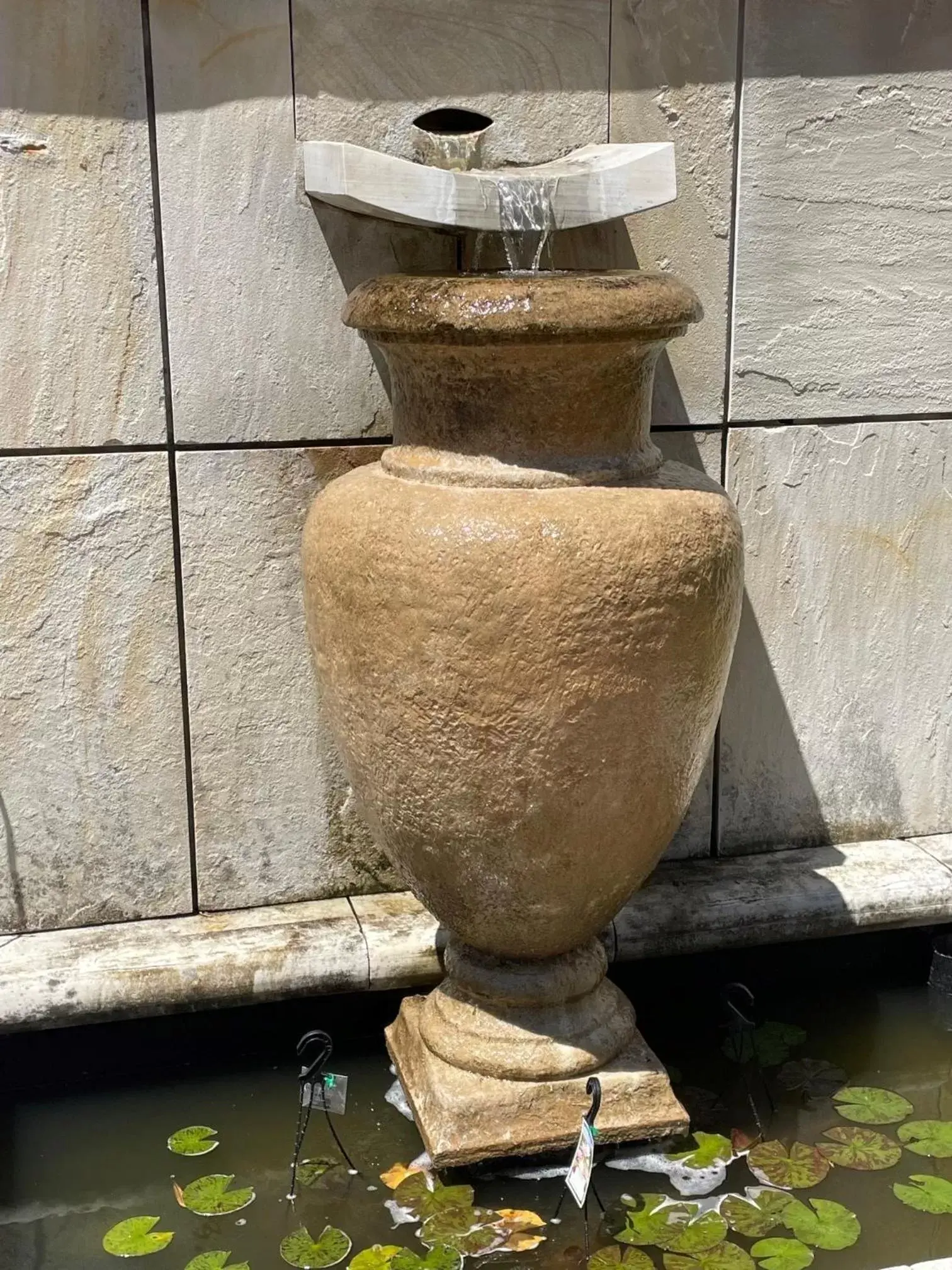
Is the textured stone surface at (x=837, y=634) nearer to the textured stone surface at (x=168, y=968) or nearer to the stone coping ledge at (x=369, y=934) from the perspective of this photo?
the stone coping ledge at (x=369, y=934)

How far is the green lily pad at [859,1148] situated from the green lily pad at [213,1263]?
3.83ft

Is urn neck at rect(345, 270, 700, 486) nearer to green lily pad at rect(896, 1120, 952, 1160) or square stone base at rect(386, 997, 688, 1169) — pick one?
square stone base at rect(386, 997, 688, 1169)

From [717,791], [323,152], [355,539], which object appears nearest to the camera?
[355,539]

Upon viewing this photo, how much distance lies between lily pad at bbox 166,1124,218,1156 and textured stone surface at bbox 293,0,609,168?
6.88 ft

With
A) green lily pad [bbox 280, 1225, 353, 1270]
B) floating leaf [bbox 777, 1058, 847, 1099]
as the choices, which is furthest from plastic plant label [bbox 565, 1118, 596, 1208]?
floating leaf [bbox 777, 1058, 847, 1099]

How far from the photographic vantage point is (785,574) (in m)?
3.43

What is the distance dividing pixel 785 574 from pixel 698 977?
1028 millimetres

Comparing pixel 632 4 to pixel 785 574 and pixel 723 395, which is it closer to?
pixel 723 395

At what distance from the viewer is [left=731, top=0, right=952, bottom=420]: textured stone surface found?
3.18m

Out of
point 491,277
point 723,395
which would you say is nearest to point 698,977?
point 723,395

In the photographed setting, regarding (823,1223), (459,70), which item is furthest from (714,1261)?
(459,70)

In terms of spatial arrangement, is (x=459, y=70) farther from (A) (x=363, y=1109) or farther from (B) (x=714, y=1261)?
(B) (x=714, y=1261)

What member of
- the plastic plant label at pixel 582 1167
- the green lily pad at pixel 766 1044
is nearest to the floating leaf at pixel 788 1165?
the green lily pad at pixel 766 1044

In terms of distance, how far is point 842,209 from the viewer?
3.27 m
